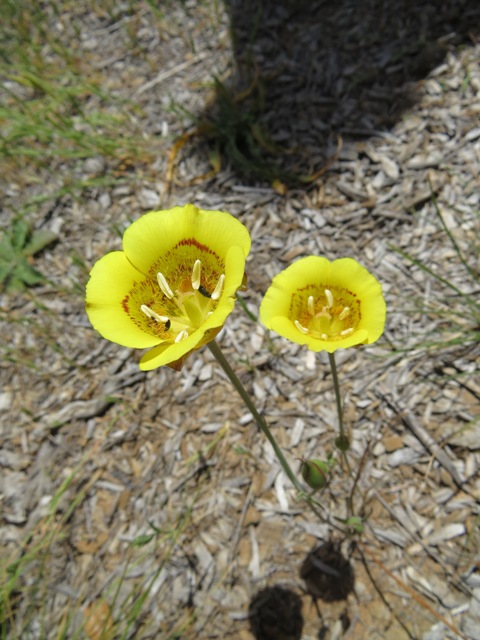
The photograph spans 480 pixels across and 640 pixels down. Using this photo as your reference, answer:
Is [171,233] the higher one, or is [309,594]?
[171,233]

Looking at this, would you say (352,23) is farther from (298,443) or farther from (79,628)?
(79,628)

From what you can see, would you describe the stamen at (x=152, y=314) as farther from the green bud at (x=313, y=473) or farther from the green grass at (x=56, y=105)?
the green grass at (x=56, y=105)

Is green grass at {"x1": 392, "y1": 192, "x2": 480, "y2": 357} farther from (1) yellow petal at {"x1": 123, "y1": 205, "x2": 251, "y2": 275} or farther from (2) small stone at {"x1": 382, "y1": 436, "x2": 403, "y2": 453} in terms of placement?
(1) yellow petal at {"x1": 123, "y1": 205, "x2": 251, "y2": 275}

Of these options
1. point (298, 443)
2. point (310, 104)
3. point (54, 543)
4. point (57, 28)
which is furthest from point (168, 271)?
point (57, 28)

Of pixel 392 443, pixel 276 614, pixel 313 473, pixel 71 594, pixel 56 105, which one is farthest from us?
pixel 56 105

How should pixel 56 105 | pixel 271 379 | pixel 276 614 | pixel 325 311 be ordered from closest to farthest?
pixel 325 311 → pixel 276 614 → pixel 271 379 → pixel 56 105

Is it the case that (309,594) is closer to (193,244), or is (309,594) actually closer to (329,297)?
(329,297)

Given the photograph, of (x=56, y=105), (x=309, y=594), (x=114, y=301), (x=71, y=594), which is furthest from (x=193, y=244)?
(x=56, y=105)

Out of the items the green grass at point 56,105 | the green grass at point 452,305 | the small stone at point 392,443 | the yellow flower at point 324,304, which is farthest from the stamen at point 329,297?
the green grass at point 56,105
